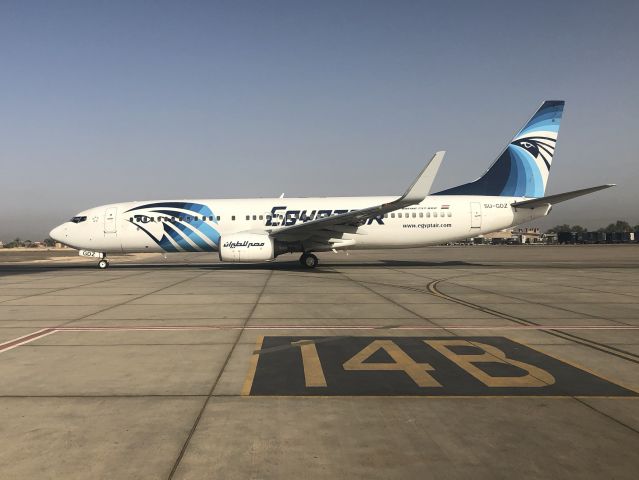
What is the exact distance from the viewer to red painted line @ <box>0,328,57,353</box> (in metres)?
6.12

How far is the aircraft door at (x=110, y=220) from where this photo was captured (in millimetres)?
21812

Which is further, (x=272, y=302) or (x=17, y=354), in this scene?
(x=272, y=302)

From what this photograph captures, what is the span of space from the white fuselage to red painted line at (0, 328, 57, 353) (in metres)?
14.3

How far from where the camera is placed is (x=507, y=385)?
4457 mm

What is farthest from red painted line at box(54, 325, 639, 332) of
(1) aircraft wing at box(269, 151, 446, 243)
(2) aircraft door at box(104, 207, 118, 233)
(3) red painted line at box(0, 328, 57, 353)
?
(2) aircraft door at box(104, 207, 118, 233)

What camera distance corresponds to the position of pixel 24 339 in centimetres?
662

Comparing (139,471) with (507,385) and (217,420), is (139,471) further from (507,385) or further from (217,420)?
(507,385)

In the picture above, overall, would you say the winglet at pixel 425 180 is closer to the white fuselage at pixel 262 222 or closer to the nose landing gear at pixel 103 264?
the white fuselage at pixel 262 222

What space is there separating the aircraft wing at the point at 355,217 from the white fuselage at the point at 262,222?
1.39 m

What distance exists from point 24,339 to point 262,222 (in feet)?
50.5

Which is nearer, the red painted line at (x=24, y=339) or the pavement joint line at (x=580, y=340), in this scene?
the pavement joint line at (x=580, y=340)

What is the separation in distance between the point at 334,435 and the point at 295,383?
4.22 ft

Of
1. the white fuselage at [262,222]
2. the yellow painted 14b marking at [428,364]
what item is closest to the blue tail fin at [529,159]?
the white fuselage at [262,222]

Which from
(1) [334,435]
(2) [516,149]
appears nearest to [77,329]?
(1) [334,435]
